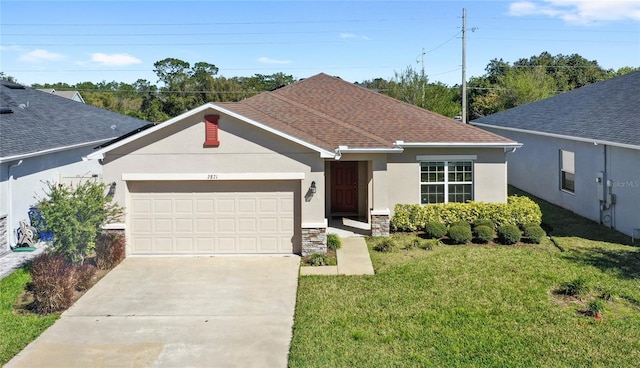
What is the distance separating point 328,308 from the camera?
33.3ft

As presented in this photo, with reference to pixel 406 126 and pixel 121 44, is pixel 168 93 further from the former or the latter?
pixel 406 126

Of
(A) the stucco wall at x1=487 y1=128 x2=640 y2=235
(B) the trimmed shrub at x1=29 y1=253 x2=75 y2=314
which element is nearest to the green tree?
(B) the trimmed shrub at x1=29 y1=253 x2=75 y2=314

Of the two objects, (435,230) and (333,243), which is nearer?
(333,243)

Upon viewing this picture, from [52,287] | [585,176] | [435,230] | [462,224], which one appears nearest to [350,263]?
[435,230]

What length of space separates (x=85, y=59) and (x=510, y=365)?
56.6m

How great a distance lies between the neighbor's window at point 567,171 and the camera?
19628mm

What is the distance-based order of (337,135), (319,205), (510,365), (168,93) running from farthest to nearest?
1. (168,93)
2. (337,135)
3. (319,205)
4. (510,365)

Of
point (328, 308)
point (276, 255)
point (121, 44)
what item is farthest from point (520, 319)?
point (121, 44)

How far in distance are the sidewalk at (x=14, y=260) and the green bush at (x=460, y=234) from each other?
1096 centimetres

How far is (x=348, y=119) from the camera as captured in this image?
19.2 metres

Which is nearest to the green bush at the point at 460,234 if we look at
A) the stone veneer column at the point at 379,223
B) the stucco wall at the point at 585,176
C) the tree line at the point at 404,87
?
the stone veneer column at the point at 379,223

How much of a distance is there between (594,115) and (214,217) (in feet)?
46.0

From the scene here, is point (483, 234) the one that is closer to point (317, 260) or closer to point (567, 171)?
point (317, 260)

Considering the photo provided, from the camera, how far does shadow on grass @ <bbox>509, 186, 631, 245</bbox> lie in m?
15.6
